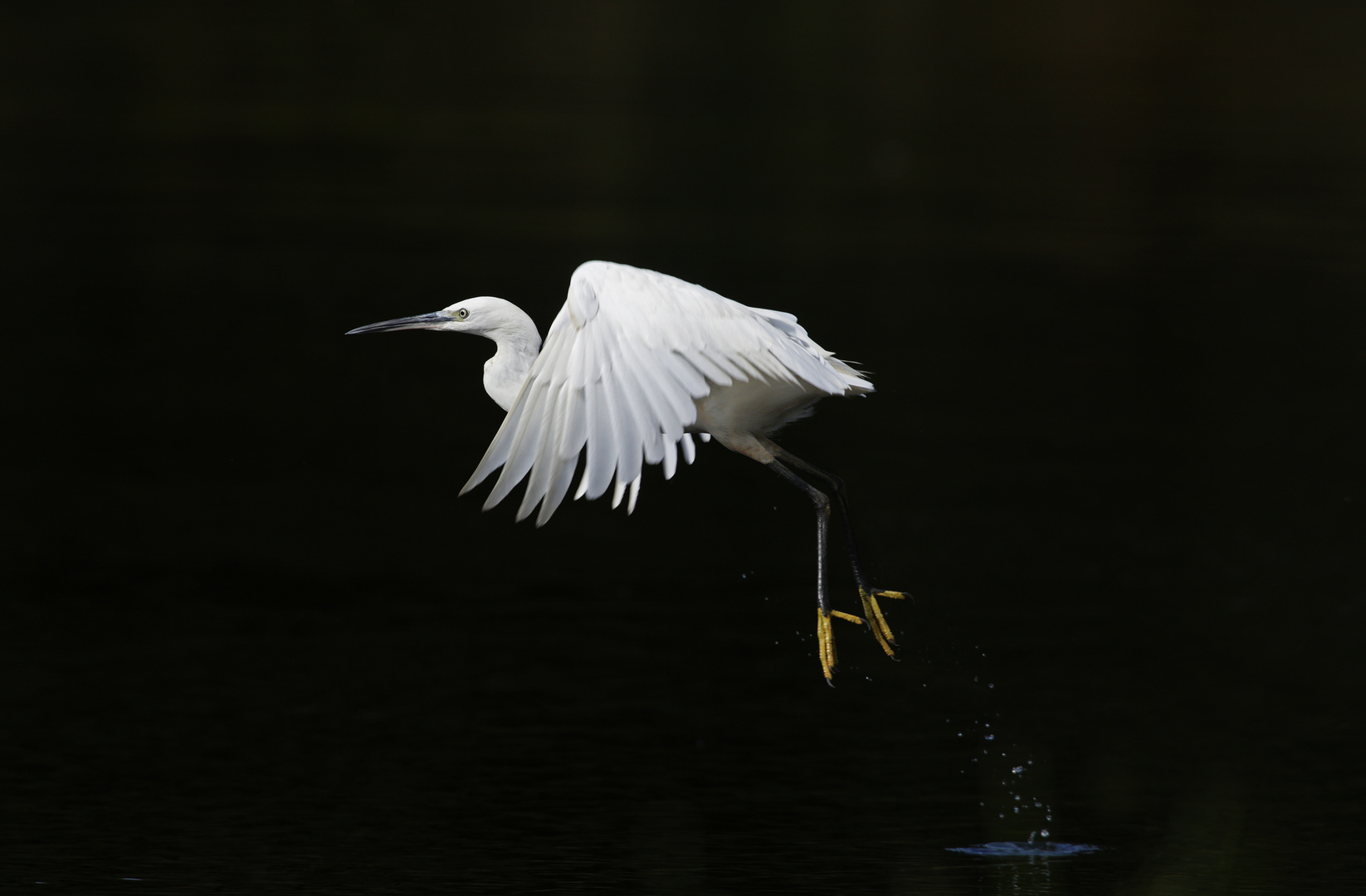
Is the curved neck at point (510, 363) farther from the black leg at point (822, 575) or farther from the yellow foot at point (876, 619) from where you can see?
the yellow foot at point (876, 619)

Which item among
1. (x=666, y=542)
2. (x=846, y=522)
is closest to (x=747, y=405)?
(x=846, y=522)

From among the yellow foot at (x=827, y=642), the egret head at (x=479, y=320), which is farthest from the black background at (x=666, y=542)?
the egret head at (x=479, y=320)

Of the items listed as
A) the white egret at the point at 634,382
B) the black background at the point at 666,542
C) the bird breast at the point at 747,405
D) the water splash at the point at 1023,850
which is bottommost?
the water splash at the point at 1023,850

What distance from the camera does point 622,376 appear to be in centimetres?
547

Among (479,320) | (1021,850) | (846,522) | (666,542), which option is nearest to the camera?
(479,320)

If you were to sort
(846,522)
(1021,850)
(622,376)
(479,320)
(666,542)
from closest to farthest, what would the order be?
(622,376)
(479,320)
(846,522)
(1021,850)
(666,542)

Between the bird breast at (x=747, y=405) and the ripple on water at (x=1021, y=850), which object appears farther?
the ripple on water at (x=1021, y=850)

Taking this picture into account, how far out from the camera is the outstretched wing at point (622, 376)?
523 cm

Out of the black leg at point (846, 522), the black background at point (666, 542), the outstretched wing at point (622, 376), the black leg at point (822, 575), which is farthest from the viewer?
the black background at point (666, 542)

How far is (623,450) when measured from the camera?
5.26 m

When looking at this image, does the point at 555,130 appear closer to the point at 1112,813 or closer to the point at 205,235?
the point at 205,235

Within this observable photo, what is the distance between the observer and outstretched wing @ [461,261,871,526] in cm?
523

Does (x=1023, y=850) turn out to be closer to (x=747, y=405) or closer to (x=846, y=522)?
(x=846, y=522)

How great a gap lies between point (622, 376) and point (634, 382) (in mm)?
36
